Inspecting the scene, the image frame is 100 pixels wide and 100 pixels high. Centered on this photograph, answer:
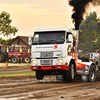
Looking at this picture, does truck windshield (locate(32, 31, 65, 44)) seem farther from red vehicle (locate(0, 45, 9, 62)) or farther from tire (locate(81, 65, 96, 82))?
red vehicle (locate(0, 45, 9, 62))

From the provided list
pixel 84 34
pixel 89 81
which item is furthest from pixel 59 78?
pixel 84 34

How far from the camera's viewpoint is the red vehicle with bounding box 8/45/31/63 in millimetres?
46406

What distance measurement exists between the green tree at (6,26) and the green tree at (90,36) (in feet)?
140

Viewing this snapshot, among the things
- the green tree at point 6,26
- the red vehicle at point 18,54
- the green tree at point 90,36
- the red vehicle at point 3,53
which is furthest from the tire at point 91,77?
the green tree at point 90,36

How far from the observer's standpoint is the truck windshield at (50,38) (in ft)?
54.5

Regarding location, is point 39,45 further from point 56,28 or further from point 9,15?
point 9,15

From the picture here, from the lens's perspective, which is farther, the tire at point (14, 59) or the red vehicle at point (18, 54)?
the red vehicle at point (18, 54)

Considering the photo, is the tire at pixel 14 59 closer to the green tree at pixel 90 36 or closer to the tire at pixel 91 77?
the tire at pixel 91 77

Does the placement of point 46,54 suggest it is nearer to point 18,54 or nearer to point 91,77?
point 91,77

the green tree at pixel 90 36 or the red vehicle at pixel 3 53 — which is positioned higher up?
the green tree at pixel 90 36

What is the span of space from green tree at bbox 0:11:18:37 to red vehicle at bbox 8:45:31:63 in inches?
552

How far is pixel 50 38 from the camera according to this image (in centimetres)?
1672

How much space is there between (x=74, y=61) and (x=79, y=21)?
22.7ft

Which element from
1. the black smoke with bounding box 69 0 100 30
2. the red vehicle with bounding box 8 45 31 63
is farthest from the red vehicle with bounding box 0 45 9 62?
the black smoke with bounding box 69 0 100 30
